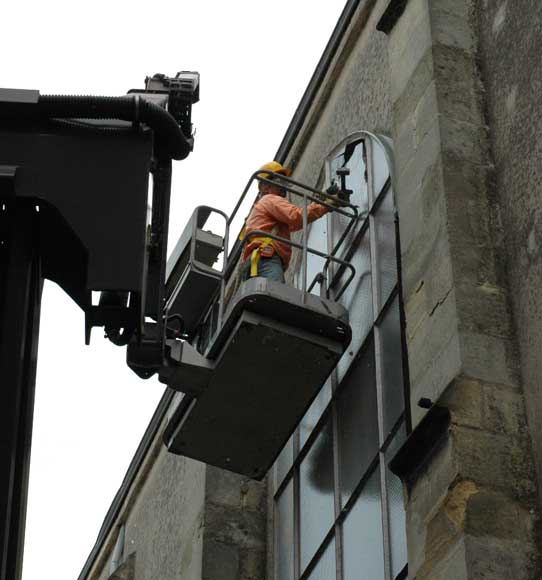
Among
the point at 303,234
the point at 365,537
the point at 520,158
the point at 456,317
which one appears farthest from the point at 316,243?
the point at 456,317

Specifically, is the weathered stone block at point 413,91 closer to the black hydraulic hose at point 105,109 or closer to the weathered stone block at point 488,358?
the weathered stone block at point 488,358

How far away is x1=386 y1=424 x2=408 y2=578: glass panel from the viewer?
8992 mm

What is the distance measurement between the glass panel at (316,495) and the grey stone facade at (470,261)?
49.9 inches

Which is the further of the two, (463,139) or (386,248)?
(386,248)

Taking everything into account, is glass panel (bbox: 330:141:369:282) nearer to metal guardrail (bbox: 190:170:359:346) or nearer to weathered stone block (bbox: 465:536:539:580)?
metal guardrail (bbox: 190:170:359:346)

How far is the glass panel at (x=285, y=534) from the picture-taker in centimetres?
1152

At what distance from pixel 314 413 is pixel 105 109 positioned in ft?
17.1

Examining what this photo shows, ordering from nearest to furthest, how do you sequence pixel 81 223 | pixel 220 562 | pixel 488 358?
pixel 81 223 → pixel 488 358 → pixel 220 562

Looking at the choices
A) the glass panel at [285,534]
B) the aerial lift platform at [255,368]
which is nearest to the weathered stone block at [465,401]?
the aerial lift platform at [255,368]

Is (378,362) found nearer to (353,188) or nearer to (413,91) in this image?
(413,91)

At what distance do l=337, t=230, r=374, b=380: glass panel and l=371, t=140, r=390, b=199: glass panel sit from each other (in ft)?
1.25

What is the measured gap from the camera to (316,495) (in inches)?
435

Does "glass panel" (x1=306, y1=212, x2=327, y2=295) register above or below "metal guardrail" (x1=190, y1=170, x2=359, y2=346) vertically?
above

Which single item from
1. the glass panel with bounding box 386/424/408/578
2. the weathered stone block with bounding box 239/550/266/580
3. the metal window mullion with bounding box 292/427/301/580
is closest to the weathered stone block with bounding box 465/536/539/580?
the glass panel with bounding box 386/424/408/578
